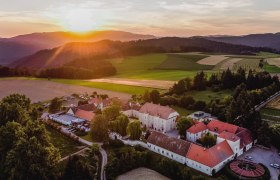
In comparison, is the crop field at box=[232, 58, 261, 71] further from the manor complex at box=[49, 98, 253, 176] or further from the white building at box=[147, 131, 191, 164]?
the white building at box=[147, 131, 191, 164]

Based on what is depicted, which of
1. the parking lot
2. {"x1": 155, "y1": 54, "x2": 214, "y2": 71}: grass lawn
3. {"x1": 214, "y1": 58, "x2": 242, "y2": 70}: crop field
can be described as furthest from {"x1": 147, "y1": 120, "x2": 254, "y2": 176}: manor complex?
{"x1": 155, "y1": 54, "x2": 214, "y2": 71}: grass lawn

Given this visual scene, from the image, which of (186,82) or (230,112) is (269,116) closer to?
(230,112)

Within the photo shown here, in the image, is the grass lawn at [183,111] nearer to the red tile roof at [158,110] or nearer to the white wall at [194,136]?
the red tile roof at [158,110]

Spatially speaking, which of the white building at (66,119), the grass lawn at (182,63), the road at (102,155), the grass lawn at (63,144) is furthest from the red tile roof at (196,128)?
the grass lawn at (182,63)

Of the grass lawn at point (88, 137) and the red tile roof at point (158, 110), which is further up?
the red tile roof at point (158, 110)

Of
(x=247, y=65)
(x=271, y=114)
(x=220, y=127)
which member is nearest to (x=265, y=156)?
(x=220, y=127)

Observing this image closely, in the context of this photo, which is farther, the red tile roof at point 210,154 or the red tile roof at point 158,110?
the red tile roof at point 158,110
